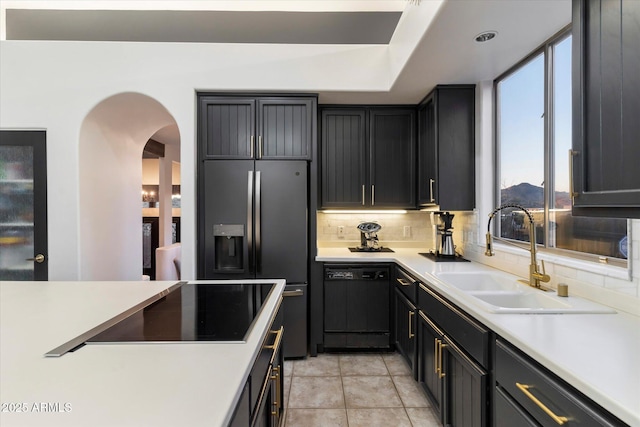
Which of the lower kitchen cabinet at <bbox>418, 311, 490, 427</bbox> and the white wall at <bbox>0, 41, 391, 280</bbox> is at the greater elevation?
the white wall at <bbox>0, 41, 391, 280</bbox>

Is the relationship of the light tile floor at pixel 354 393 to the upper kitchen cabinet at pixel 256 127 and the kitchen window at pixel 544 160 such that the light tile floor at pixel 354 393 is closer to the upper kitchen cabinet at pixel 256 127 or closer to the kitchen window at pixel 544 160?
the kitchen window at pixel 544 160

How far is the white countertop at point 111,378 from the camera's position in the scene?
639 mm

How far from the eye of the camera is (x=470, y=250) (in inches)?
112

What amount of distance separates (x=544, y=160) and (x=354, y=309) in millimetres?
1916

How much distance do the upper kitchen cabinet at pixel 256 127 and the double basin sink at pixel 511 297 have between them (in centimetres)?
165

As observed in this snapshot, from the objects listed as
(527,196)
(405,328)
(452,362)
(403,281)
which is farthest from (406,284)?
(527,196)

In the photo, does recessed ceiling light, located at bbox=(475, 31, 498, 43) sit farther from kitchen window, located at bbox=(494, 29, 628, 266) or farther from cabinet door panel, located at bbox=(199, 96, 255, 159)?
cabinet door panel, located at bbox=(199, 96, 255, 159)

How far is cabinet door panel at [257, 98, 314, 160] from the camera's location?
2.93m

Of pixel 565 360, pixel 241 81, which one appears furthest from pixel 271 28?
pixel 565 360

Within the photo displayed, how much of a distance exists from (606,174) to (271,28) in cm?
302

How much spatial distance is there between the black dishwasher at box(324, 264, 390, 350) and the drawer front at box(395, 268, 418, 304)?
0.21 meters

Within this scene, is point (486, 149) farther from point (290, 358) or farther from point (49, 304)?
point (49, 304)

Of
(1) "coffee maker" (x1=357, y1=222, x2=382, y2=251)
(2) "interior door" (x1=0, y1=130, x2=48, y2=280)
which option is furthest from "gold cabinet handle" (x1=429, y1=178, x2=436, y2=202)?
A: (2) "interior door" (x1=0, y1=130, x2=48, y2=280)

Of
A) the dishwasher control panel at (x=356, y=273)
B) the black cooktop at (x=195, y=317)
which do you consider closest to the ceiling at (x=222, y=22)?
the dishwasher control panel at (x=356, y=273)
